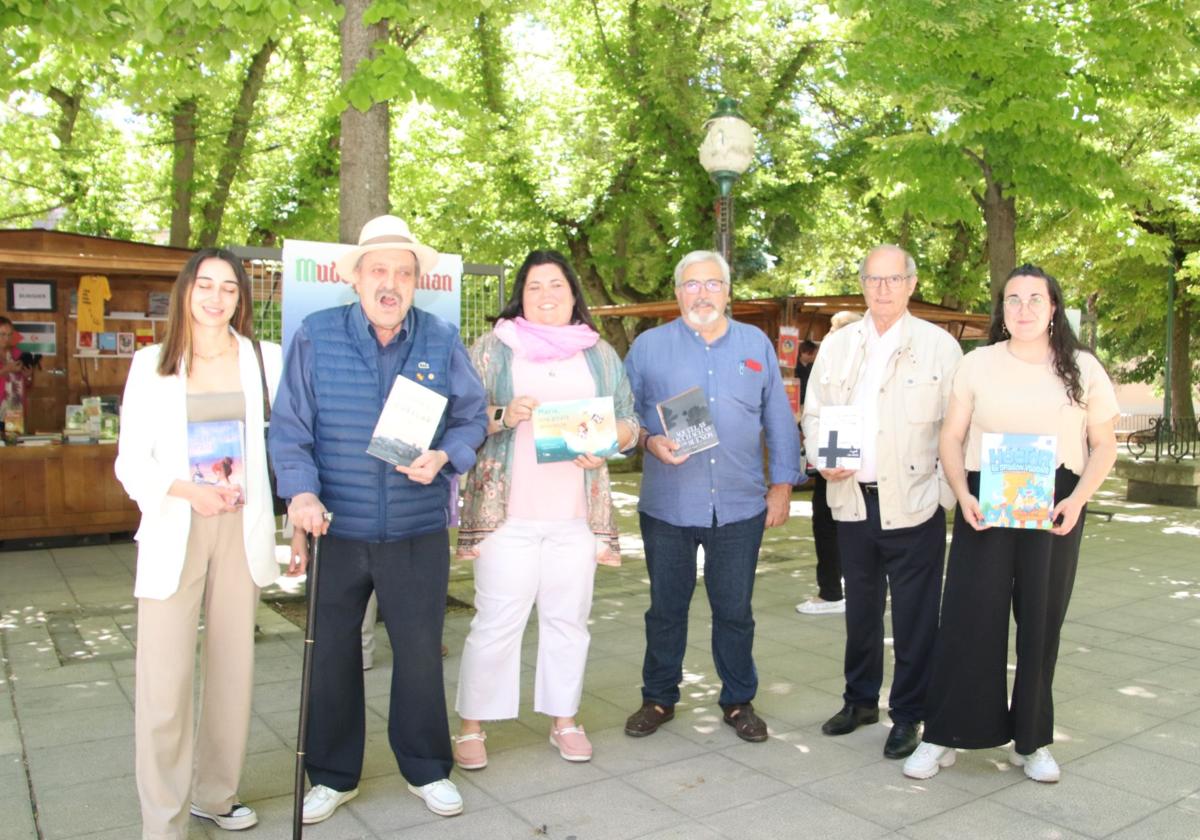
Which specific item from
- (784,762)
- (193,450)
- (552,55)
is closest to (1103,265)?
(552,55)

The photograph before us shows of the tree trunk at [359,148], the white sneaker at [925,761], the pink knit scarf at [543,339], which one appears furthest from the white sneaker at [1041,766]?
the tree trunk at [359,148]

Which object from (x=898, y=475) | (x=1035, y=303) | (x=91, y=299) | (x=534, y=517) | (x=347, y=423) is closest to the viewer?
(x=347, y=423)

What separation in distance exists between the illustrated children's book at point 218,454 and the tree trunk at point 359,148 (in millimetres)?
2905

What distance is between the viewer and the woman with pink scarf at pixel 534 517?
4258 millimetres

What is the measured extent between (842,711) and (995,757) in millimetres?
680

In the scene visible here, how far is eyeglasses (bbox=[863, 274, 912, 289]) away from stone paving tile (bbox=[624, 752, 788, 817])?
213cm

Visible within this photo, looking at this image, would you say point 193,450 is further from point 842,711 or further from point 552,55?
point 552,55

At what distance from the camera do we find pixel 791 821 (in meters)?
3.78

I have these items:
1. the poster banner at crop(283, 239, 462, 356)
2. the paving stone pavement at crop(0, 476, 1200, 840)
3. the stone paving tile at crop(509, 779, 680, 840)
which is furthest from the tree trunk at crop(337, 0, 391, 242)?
the stone paving tile at crop(509, 779, 680, 840)

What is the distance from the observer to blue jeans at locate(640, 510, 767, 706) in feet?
15.2

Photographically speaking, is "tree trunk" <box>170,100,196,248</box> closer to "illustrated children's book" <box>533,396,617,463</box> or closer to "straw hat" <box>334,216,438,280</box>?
"straw hat" <box>334,216,438,280</box>

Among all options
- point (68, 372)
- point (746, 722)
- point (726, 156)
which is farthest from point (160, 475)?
point (68, 372)

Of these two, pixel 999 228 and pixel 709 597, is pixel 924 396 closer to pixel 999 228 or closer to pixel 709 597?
pixel 709 597

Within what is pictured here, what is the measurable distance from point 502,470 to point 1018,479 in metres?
2.05
